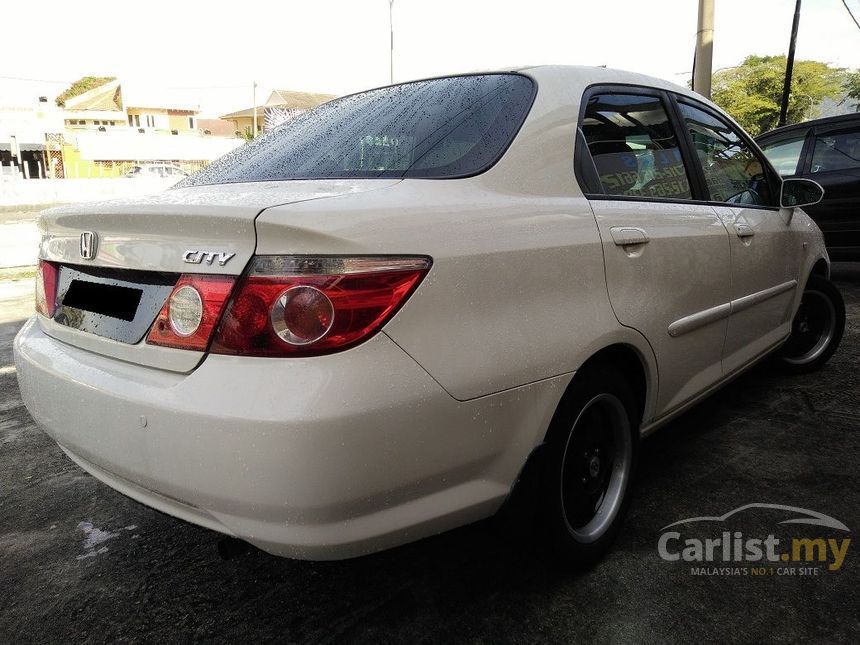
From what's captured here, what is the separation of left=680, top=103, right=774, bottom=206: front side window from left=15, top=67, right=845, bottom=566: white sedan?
1.26 feet

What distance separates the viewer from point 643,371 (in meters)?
2.23

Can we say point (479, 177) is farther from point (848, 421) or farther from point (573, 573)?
point (848, 421)

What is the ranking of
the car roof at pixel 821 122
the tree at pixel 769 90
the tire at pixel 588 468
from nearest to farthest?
the tire at pixel 588 468 → the car roof at pixel 821 122 → the tree at pixel 769 90

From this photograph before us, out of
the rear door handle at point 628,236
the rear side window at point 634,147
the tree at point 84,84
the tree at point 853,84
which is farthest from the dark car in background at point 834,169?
the tree at point 84,84

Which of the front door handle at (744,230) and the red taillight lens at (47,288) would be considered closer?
the red taillight lens at (47,288)

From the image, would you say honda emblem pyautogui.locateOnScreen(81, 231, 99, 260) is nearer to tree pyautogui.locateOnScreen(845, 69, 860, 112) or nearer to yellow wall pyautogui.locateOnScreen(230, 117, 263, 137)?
tree pyautogui.locateOnScreen(845, 69, 860, 112)

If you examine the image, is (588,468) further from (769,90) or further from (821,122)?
(769,90)

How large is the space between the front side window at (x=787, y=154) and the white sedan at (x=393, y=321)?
5445 millimetres

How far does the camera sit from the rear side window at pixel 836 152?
669 cm

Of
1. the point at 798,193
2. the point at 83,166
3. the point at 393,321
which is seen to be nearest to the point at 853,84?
the point at 83,166

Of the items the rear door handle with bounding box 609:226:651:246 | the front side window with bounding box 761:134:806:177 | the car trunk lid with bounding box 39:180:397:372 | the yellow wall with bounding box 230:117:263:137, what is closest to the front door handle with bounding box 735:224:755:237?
the rear door handle with bounding box 609:226:651:246

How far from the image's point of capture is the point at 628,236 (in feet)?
6.74

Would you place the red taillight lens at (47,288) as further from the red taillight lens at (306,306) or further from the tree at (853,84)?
the tree at (853,84)

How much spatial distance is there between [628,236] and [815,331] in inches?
106
